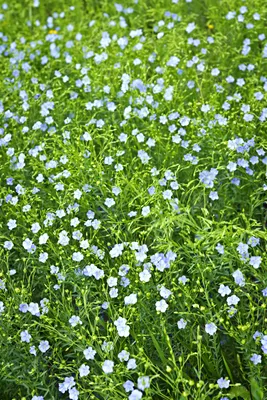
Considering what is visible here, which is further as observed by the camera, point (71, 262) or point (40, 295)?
point (40, 295)

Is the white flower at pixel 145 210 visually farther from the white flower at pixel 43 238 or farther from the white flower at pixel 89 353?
the white flower at pixel 89 353

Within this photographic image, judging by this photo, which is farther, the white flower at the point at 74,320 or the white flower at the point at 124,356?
the white flower at the point at 74,320

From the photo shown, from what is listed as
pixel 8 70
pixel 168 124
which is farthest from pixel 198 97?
pixel 8 70

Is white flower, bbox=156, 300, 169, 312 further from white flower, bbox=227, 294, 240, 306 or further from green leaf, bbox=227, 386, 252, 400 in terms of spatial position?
green leaf, bbox=227, 386, 252, 400

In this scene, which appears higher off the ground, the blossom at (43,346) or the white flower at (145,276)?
the white flower at (145,276)

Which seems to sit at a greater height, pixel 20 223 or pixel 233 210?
pixel 20 223

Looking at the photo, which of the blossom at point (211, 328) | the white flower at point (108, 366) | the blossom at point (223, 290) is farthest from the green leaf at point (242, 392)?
the white flower at point (108, 366)

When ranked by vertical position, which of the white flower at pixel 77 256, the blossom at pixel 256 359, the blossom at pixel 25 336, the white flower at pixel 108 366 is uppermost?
the white flower at pixel 77 256

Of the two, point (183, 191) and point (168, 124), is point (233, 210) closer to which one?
point (183, 191)

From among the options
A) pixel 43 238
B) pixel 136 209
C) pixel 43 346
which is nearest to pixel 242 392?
pixel 43 346
